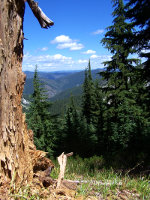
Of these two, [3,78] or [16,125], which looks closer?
[3,78]

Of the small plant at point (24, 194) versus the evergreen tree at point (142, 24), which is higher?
the evergreen tree at point (142, 24)

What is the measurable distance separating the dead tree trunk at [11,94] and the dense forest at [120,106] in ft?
21.8

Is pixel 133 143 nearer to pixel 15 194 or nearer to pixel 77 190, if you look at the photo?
pixel 77 190

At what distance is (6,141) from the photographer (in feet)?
7.74

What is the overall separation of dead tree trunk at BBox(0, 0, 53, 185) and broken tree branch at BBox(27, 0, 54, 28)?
143 millimetres

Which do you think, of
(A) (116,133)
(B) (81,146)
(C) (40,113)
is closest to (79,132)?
(B) (81,146)

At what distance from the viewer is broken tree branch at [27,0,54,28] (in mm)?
2643

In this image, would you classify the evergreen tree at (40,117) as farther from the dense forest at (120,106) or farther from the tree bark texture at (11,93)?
the tree bark texture at (11,93)

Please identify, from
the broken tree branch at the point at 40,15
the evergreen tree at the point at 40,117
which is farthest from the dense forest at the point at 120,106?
the broken tree branch at the point at 40,15

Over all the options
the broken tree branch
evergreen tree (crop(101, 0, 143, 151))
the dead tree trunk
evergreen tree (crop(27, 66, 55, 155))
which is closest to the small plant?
the dead tree trunk

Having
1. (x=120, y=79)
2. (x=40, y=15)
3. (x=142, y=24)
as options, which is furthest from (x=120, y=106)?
(x=40, y=15)

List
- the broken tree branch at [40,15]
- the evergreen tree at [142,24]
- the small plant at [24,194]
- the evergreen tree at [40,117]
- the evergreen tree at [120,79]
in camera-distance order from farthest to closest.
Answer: the evergreen tree at [40,117]
the evergreen tree at [120,79]
the evergreen tree at [142,24]
the broken tree branch at [40,15]
the small plant at [24,194]

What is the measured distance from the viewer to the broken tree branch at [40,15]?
264 centimetres

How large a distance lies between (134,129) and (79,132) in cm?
1130
